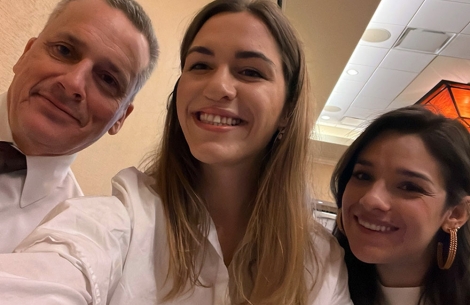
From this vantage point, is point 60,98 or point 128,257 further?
point 60,98

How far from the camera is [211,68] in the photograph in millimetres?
895

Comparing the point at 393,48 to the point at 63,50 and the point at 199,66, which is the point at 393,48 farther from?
the point at 63,50

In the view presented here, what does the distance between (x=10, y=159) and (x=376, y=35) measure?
3343mm

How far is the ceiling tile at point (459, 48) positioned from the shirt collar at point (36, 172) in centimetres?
356

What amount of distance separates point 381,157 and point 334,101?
4364mm

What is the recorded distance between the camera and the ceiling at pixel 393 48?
297cm

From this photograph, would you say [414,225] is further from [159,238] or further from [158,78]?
[158,78]

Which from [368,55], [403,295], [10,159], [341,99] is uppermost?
[368,55]

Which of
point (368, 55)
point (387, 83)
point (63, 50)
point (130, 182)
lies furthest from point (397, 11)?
point (130, 182)

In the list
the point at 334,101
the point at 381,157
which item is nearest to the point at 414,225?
the point at 381,157

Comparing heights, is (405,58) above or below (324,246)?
above

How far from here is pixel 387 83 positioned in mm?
4457

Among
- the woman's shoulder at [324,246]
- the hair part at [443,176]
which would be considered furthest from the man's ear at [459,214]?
the woman's shoulder at [324,246]

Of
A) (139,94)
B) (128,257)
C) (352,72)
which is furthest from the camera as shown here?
(352,72)
